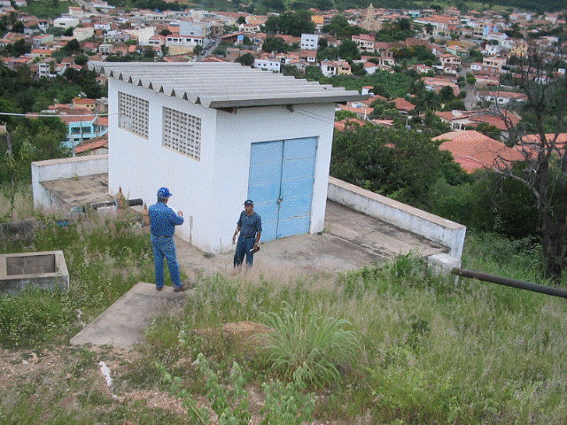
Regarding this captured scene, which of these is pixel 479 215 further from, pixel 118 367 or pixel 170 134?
pixel 118 367

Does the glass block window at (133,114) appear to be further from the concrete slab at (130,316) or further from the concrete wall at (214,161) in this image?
the concrete slab at (130,316)

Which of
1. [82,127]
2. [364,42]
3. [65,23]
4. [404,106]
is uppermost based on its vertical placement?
[364,42]

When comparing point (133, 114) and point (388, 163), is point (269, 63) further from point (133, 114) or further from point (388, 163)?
point (133, 114)

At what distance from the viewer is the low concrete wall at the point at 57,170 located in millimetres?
11828

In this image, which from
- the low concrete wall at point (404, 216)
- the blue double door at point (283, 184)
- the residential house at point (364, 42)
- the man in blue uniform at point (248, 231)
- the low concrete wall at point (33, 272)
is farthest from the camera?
the residential house at point (364, 42)

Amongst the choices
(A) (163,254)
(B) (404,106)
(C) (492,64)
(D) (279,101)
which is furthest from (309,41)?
(A) (163,254)

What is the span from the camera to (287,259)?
914cm

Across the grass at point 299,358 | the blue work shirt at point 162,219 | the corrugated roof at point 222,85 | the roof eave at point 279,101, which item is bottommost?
the grass at point 299,358

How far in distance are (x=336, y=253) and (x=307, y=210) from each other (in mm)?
961

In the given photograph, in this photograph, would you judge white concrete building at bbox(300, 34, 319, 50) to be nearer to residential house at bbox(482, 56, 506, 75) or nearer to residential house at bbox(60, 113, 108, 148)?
residential house at bbox(482, 56, 506, 75)

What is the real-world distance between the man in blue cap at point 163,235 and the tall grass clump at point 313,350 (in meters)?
2.06

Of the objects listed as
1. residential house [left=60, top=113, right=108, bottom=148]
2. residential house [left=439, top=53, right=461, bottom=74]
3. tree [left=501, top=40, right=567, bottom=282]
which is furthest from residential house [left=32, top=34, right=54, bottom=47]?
tree [left=501, top=40, right=567, bottom=282]

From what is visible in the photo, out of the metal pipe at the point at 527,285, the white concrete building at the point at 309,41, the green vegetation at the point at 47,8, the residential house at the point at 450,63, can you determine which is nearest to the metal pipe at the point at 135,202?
the metal pipe at the point at 527,285

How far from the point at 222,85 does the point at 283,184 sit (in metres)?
1.76
